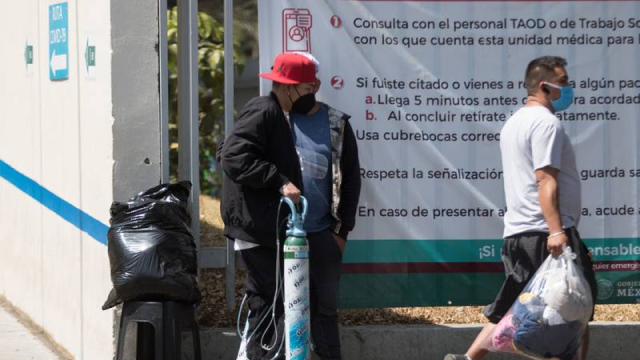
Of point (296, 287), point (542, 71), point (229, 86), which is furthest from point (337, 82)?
point (296, 287)

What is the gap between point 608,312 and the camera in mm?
7488

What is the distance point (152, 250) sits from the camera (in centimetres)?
603

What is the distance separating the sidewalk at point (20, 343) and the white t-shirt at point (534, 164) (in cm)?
320

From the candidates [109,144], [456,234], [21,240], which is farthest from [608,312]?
[21,240]

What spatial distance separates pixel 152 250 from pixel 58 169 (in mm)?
1585

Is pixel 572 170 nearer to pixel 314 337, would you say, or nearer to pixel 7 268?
pixel 314 337

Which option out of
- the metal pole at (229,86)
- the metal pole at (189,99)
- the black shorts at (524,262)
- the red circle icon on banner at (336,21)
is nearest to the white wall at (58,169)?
the metal pole at (189,99)

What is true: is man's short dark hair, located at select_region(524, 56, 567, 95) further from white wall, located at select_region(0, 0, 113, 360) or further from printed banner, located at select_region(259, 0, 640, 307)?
white wall, located at select_region(0, 0, 113, 360)

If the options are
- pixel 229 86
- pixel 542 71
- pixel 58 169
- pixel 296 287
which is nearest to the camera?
pixel 296 287

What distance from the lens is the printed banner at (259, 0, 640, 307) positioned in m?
6.72

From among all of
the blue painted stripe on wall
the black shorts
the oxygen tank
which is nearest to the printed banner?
the black shorts

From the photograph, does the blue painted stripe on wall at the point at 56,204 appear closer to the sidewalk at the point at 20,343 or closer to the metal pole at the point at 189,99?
the metal pole at the point at 189,99

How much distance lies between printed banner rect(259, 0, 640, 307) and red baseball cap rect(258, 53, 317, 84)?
0.57m

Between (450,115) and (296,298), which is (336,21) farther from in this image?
(296,298)
